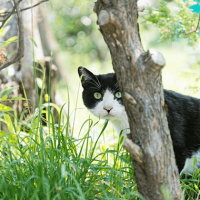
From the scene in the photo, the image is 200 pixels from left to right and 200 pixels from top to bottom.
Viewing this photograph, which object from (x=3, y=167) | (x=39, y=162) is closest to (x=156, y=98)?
(x=39, y=162)

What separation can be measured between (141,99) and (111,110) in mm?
559

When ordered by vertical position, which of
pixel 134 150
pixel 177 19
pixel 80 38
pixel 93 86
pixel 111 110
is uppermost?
pixel 80 38

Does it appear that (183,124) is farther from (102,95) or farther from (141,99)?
(141,99)

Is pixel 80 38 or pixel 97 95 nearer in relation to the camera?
pixel 97 95

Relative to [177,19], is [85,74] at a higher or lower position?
lower

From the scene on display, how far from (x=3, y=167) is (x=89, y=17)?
544 cm

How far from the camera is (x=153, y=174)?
0.98 metres

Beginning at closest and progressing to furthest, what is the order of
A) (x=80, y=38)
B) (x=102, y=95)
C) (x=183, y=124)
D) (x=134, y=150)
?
(x=134, y=150), (x=183, y=124), (x=102, y=95), (x=80, y=38)

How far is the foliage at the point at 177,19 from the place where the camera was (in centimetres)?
156

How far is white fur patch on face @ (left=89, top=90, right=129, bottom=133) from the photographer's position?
1.51m

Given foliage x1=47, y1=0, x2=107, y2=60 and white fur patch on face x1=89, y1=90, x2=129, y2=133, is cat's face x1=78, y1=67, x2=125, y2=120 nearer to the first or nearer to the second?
white fur patch on face x1=89, y1=90, x2=129, y2=133

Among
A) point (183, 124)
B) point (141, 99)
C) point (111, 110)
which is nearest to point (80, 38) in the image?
point (111, 110)

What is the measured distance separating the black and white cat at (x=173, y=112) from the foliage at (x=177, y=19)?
40 cm

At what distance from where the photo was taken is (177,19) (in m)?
1.64
